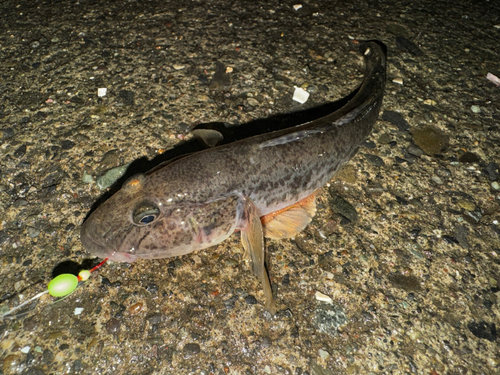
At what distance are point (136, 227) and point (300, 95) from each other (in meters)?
2.28

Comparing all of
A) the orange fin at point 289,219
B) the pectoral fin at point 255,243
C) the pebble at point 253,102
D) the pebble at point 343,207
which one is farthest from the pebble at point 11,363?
the pebble at point 253,102

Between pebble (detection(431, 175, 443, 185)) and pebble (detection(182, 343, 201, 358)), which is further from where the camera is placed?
pebble (detection(431, 175, 443, 185))

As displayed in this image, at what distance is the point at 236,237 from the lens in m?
3.11

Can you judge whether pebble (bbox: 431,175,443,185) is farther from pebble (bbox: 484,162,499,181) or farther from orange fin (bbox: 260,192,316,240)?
orange fin (bbox: 260,192,316,240)

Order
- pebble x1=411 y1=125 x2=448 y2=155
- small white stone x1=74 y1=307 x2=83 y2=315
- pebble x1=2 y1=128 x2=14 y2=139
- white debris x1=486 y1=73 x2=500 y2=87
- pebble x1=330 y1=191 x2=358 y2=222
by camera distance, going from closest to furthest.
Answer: small white stone x1=74 y1=307 x2=83 y2=315 < pebble x1=330 y1=191 x2=358 y2=222 < pebble x1=2 y1=128 x2=14 y2=139 < pebble x1=411 y1=125 x2=448 y2=155 < white debris x1=486 y1=73 x2=500 y2=87

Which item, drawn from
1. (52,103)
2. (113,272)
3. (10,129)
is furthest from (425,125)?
(10,129)

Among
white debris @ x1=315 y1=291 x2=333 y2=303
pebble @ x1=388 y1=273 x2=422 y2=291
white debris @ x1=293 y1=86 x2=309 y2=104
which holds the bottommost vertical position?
white debris @ x1=315 y1=291 x2=333 y2=303

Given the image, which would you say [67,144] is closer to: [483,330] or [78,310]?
[78,310]

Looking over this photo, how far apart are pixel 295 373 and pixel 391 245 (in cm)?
126

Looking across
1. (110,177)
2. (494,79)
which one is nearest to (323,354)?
(110,177)

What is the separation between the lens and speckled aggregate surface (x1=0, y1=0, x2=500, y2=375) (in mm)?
2619

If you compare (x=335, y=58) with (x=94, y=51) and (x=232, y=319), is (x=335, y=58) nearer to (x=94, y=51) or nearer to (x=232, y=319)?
(x=94, y=51)

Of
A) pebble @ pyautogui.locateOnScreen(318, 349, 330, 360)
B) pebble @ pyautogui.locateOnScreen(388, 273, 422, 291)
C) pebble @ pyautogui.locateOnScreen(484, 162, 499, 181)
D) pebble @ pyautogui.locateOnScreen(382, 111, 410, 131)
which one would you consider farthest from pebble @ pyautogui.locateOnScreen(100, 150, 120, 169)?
pebble @ pyautogui.locateOnScreen(484, 162, 499, 181)

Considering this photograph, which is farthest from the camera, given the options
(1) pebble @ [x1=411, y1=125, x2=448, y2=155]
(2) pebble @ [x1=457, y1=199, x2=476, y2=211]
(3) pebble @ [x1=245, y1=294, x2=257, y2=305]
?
(1) pebble @ [x1=411, y1=125, x2=448, y2=155]
